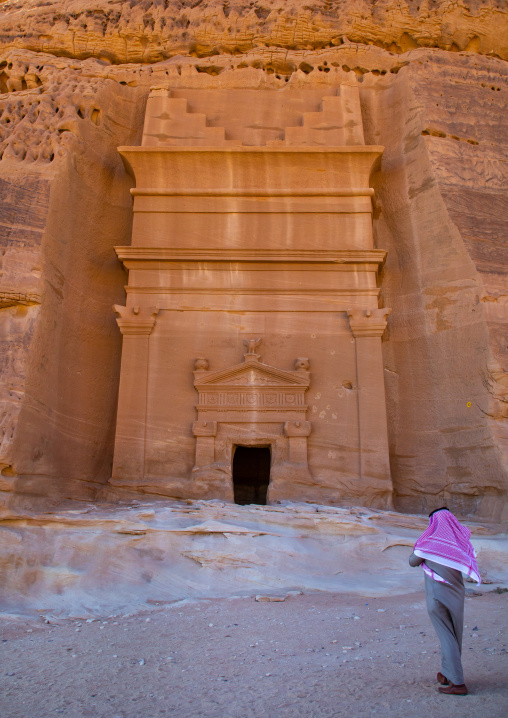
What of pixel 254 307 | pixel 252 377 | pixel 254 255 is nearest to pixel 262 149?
pixel 254 255

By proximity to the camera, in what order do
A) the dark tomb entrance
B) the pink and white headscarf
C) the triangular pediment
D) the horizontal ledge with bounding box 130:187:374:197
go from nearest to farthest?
the pink and white headscarf < the triangular pediment < the horizontal ledge with bounding box 130:187:374:197 < the dark tomb entrance

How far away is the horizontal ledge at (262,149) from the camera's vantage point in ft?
38.0

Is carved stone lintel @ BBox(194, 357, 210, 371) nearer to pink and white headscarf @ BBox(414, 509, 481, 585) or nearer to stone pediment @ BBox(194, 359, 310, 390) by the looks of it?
stone pediment @ BBox(194, 359, 310, 390)

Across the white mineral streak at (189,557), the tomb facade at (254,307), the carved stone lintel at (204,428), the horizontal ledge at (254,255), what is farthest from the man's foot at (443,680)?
the horizontal ledge at (254,255)

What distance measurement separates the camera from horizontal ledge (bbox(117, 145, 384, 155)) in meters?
11.6

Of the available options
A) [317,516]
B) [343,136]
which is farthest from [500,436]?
[343,136]

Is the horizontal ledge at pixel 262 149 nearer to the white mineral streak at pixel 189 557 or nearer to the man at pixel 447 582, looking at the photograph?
the white mineral streak at pixel 189 557

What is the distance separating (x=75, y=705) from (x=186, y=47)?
13.3 metres

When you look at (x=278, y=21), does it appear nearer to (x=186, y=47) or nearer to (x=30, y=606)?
(x=186, y=47)

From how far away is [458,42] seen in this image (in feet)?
44.1

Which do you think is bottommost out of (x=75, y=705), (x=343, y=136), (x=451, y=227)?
(x=75, y=705)

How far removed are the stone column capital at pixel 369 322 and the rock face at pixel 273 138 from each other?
82cm

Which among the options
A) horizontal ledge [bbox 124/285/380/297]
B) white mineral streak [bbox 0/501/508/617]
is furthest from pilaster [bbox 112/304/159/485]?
white mineral streak [bbox 0/501/508/617]

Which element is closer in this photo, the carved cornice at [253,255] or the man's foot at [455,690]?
the man's foot at [455,690]
